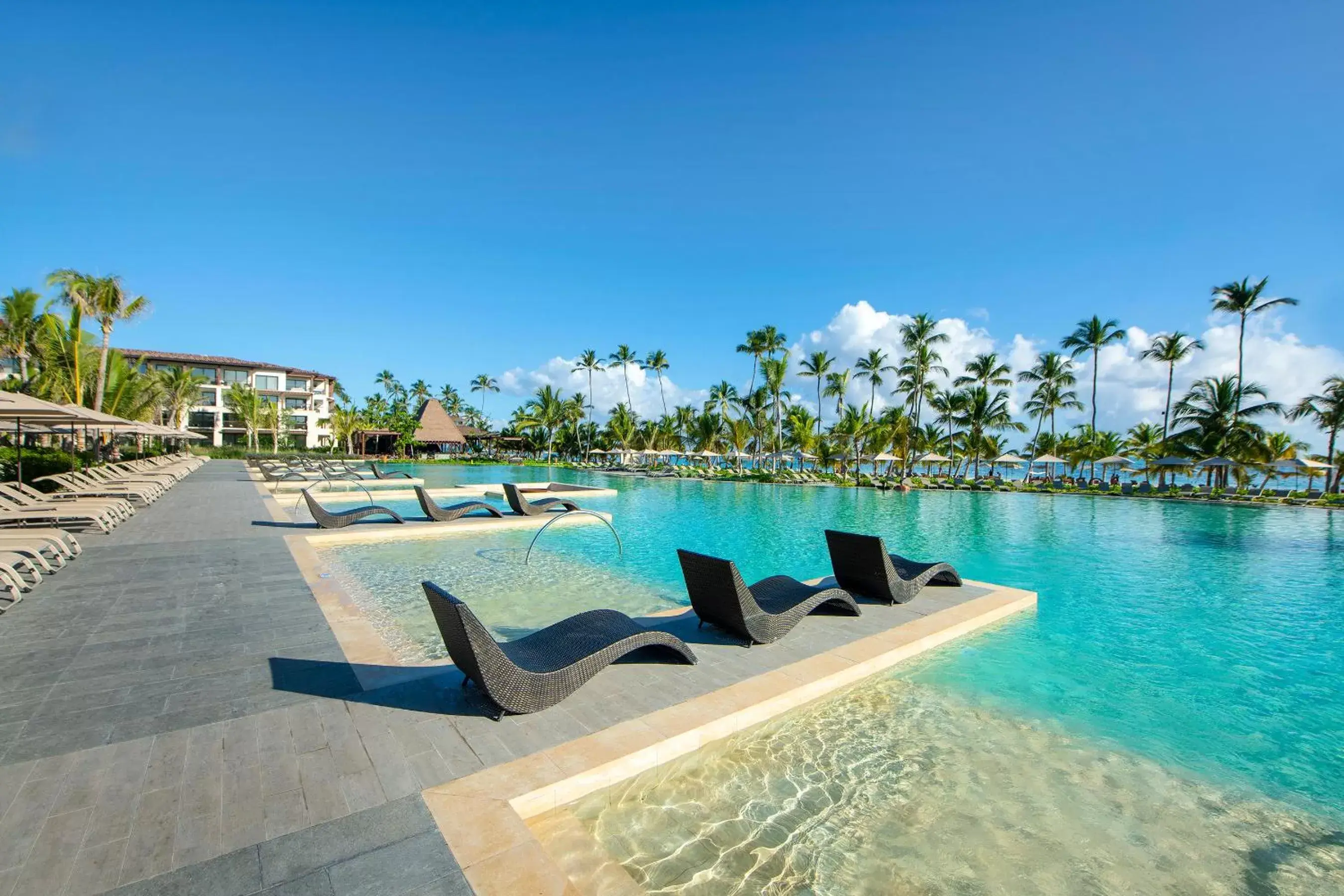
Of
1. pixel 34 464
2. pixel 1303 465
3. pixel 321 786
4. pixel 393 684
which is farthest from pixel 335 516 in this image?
pixel 1303 465

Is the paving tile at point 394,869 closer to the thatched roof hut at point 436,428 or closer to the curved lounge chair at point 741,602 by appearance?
the curved lounge chair at point 741,602

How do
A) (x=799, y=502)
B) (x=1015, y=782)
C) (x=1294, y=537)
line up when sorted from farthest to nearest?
(x=799, y=502)
(x=1294, y=537)
(x=1015, y=782)

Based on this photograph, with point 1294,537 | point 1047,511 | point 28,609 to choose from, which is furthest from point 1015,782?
point 1047,511

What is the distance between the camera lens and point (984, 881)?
288cm

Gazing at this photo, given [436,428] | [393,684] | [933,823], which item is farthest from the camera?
[436,428]

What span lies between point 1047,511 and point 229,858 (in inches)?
1013

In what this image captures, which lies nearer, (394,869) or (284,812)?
(394,869)

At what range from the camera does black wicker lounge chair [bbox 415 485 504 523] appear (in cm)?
1286

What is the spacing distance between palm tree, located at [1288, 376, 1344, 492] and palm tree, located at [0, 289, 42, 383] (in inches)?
2431

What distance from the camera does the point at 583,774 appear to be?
3141 mm

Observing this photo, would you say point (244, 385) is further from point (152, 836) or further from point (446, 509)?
point (152, 836)

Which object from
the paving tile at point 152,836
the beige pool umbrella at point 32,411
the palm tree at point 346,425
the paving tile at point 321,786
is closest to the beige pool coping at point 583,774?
the paving tile at point 321,786

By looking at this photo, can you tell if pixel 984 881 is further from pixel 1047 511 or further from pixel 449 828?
pixel 1047 511

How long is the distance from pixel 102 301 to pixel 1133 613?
114 feet
